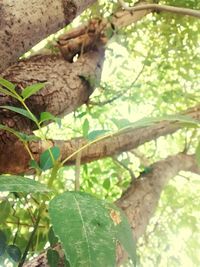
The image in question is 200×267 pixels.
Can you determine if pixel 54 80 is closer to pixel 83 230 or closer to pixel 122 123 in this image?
pixel 122 123

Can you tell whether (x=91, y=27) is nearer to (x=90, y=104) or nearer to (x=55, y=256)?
(x=90, y=104)

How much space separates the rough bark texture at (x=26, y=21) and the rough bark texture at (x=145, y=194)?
578 millimetres

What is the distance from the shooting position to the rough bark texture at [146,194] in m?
1.29

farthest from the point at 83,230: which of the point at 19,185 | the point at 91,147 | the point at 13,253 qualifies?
the point at 91,147

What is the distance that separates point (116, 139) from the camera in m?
1.48

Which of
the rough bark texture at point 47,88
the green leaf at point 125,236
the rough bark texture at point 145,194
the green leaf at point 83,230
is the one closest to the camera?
the green leaf at point 83,230

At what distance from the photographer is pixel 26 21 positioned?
0.92 m

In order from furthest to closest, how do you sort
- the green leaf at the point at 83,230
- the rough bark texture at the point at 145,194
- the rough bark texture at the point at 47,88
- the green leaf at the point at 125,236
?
the rough bark texture at the point at 145,194, the rough bark texture at the point at 47,88, the green leaf at the point at 125,236, the green leaf at the point at 83,230

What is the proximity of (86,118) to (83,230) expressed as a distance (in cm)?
48

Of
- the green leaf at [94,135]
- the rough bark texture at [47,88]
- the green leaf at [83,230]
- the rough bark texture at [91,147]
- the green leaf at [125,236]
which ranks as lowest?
the rough bark texture at [91,147]

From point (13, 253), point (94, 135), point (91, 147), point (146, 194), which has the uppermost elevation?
point (94, 135)

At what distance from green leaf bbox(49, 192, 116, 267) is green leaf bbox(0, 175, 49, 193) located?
0.03 m

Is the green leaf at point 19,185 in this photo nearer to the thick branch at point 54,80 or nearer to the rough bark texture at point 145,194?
the thick branch at point 54,80

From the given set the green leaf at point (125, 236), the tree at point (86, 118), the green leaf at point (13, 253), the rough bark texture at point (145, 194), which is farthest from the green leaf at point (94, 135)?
the rough bark texture at point (145, 194)
